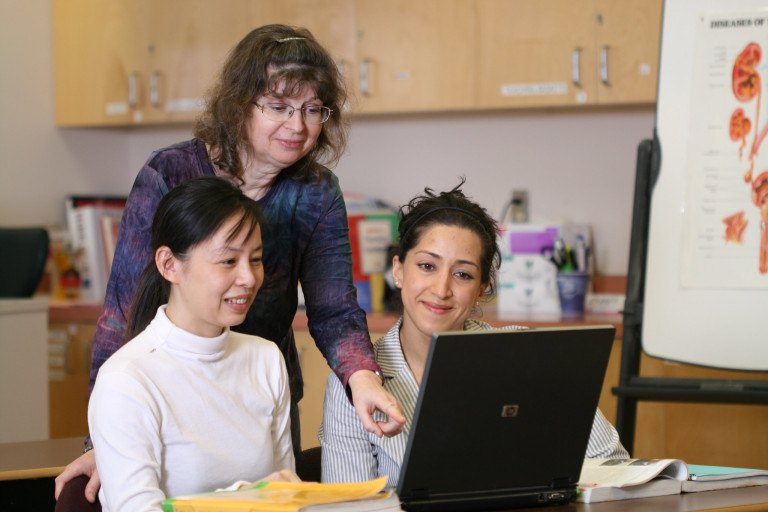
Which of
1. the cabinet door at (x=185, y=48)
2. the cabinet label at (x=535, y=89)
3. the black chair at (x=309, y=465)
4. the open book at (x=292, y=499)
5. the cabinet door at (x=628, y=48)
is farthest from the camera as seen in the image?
the cabinet door at (x=185, y=48)

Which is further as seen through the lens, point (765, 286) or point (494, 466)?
point (765, 286)

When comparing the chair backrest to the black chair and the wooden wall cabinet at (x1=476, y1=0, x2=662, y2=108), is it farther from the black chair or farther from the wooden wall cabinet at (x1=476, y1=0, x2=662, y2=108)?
the black chair

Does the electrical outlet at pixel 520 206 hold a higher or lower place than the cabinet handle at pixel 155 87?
lower

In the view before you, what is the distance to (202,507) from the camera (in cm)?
100

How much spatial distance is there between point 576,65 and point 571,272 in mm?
658

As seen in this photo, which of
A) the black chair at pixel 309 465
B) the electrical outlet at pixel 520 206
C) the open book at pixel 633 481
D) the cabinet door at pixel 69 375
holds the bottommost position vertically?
the cabinet door at pixel 69 375

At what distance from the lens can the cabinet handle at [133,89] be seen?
137 inches

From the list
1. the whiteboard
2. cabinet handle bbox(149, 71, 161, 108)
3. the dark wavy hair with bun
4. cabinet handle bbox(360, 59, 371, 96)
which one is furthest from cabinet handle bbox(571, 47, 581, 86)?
cabinet handle bbox(149, 71, 161, 108)

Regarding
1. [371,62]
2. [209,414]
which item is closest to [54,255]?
[371,62]

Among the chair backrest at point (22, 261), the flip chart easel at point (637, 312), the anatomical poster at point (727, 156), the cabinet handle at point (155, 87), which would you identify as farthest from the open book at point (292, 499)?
the cabinet handle at point (155, 87)

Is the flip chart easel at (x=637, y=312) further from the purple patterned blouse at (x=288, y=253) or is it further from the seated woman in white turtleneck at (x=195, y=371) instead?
the seated woman in white turtleneck at (x=195, y=371)

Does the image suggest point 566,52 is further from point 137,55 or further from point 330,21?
point 137,55

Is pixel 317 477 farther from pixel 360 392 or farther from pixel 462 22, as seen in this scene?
pixel 462 22

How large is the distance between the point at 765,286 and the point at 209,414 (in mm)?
1275
